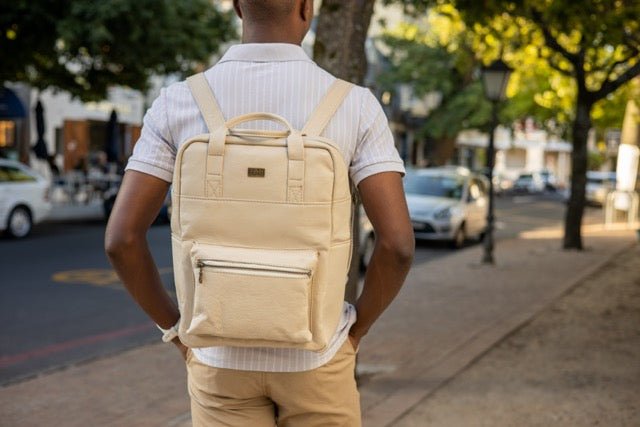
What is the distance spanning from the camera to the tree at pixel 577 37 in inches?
412

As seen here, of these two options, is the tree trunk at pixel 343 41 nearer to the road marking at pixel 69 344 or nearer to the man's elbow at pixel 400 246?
the road marking at pixel 69 344

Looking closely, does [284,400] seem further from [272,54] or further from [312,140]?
[272,54]

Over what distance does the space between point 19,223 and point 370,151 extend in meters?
16.0

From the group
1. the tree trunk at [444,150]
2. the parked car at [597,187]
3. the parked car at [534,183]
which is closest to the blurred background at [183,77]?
the parked car at [597,187]

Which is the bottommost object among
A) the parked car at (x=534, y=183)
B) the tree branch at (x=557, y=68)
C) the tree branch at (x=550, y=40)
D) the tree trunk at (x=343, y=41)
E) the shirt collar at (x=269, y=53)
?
the parked car at (x=534, y=183)

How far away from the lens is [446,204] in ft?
61.7

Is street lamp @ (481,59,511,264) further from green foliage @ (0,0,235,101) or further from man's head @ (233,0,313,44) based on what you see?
man's head @ (233,0,313,44)

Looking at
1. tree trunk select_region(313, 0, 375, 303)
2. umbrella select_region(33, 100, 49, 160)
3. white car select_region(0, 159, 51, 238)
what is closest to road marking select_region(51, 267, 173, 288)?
white car select_region(0, 159, 51, 238)

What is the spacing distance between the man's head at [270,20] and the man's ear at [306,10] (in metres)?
0.02

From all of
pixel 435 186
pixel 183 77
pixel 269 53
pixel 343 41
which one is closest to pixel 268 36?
pixel 269 53

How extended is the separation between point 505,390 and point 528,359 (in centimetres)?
110

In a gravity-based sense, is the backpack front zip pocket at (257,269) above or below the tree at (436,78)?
below

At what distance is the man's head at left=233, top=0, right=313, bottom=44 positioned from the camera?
2.25 metres

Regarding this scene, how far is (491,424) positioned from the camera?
5.25 m
